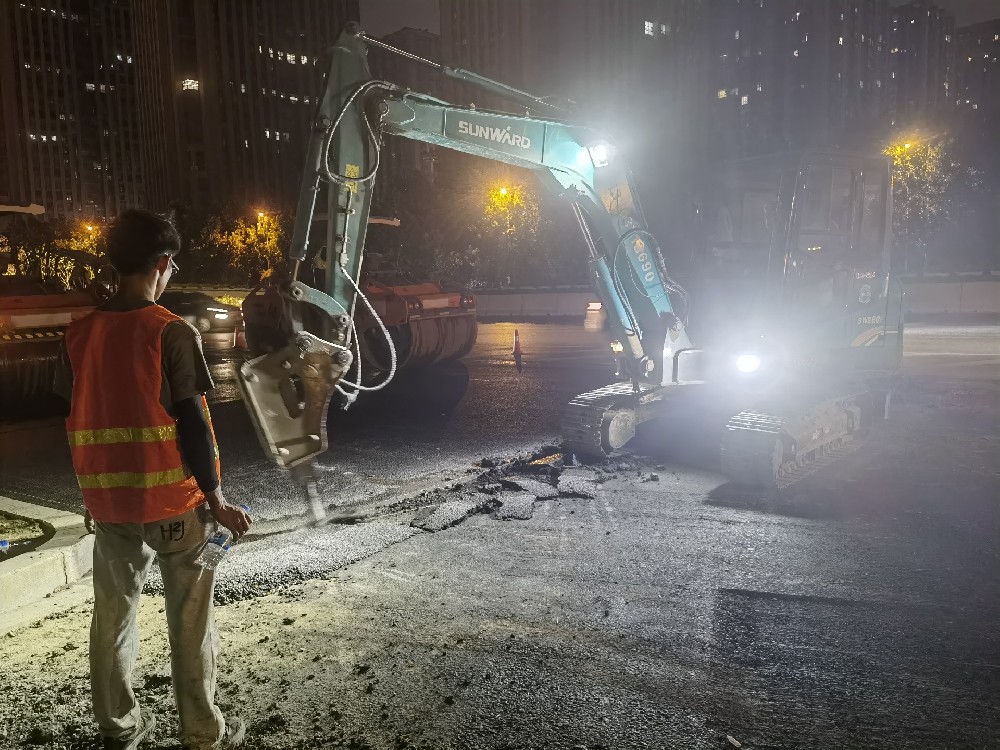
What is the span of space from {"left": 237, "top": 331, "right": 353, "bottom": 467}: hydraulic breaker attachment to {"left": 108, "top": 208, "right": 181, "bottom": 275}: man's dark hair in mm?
1743

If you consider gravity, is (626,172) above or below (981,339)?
above

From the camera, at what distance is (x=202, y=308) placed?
22812 millimetres

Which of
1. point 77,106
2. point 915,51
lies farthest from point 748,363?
point 77,106

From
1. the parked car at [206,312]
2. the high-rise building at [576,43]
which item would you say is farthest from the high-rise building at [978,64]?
the parked car at [206,312]

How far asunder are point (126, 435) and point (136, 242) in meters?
0.71

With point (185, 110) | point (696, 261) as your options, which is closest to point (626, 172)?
point (696, 261)

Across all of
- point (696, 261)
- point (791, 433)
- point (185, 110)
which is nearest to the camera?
point (791, 433)

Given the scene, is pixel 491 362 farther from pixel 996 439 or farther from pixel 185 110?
pixel 185 110

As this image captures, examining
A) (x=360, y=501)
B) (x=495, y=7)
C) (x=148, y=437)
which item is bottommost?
(x=360, y=501)

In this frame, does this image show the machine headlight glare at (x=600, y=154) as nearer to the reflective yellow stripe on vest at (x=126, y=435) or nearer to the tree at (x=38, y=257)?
the tree at (x=38, y=257)

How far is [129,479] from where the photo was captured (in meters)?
3.02

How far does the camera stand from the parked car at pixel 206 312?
888 inches

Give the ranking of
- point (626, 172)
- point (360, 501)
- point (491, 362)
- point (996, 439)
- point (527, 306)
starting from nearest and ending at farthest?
point (360, 501), point (626, 172), point (996, 439), point (491, 362), point (527, 306)

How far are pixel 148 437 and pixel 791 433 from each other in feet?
19.7
